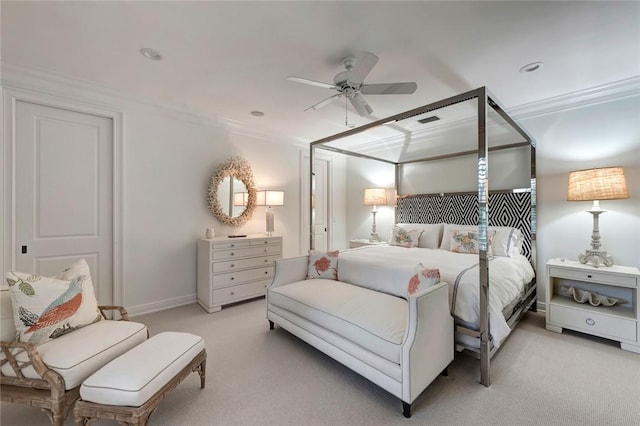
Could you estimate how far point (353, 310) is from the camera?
6.68ft

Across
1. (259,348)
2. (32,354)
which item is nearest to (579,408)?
(259,348)

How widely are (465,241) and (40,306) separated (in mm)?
4004

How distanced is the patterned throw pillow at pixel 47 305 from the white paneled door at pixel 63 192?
Answer: 1.29 metres

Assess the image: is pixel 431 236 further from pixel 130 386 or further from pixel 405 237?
pixel 130 386

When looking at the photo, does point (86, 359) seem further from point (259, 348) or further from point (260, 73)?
point (260, 73)

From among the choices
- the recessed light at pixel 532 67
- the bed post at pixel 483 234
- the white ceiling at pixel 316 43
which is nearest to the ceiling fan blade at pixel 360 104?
the white ceiling at pixel 316 43

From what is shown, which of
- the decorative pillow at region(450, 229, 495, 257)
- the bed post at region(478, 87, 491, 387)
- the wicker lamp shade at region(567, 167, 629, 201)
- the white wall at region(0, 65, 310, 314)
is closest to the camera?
the bed post at region(478, 87, 491, 387)

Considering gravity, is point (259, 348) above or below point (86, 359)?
below

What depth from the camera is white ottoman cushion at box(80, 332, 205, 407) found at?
1341 millimetres

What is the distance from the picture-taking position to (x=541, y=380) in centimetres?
197

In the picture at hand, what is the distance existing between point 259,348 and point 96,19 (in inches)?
114

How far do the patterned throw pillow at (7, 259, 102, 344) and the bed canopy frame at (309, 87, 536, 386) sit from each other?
2.26m

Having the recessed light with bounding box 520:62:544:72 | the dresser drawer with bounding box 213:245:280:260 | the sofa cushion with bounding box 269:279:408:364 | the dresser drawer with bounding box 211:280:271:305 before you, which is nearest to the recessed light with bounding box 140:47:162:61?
the dresser drawer with bounding box 213:245:280:260

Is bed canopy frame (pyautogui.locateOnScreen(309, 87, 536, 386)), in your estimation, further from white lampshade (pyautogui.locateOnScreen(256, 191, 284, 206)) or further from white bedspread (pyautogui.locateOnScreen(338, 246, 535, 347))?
white lampshade (pyautogui.locateOnScreen(256, 191, 284, 206))
